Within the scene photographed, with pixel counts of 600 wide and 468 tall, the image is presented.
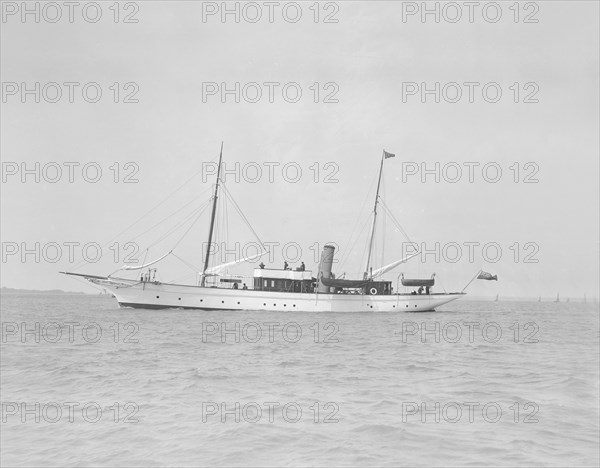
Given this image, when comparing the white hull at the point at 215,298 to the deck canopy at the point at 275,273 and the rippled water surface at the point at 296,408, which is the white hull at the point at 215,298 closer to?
the deck canopy at the point at 275,273

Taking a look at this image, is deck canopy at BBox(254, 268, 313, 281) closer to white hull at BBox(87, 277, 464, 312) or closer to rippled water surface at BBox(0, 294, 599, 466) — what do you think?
white hull at BBox(87, 277, 464, 312)

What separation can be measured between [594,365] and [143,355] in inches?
711

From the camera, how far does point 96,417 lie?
41.9ft

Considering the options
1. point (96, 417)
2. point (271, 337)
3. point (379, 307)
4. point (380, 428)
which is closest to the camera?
point (380, 428)

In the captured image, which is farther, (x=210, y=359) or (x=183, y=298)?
(x=183, y=298)

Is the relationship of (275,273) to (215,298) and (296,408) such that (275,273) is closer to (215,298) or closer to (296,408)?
(215,298)

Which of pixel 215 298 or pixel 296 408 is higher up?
pixel 215 298

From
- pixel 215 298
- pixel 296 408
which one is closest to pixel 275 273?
pixel 215 298

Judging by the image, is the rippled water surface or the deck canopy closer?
the rippled water surface

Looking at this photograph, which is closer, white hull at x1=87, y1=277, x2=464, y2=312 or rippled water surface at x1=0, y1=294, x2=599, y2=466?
rippled water surface at x1=0, y1=294, x2=599, y2=466

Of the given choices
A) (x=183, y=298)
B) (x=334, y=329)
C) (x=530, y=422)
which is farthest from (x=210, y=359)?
(x=183, y=298)

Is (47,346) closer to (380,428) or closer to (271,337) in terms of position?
(271,337)

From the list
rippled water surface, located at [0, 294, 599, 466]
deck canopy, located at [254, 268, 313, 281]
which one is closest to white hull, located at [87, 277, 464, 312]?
deck canopy, located at [254, 268, 313, 281]

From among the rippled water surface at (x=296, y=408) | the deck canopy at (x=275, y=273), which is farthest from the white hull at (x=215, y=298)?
the rippled water surface at (x=296, y=408)
